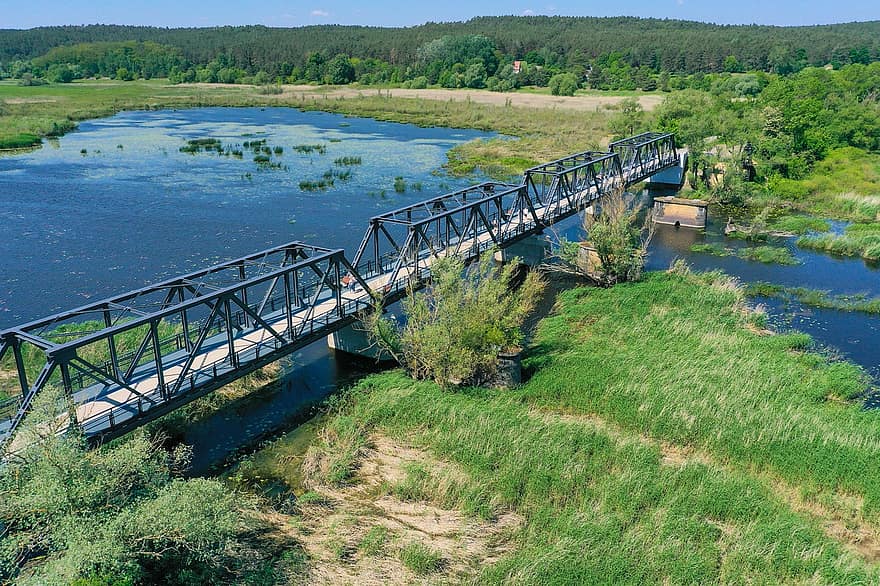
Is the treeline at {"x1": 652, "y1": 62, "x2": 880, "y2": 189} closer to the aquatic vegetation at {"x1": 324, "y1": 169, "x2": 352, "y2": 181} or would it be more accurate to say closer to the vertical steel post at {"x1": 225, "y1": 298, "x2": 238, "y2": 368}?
the aquatic vegetation at {"x1": 324, "y1": 169, "x2": 352, "y2": 181}

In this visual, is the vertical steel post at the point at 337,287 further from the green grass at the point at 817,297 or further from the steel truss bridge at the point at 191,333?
the green grass at the point at 817,297

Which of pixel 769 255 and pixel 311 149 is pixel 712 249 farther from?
pixel 311 149

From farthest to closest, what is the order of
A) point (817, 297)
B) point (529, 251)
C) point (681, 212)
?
point (681, 212)
point (529, 251)
point (817, 297)

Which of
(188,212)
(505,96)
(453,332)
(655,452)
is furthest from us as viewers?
(505,96)

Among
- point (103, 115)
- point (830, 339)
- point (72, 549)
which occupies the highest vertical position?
point (103, 115)

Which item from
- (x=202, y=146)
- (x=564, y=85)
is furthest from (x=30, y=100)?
(x=564, y=85)

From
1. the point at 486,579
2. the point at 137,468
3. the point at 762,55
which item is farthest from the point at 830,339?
the point at 762,55

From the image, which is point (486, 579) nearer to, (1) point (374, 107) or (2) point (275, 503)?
(2) point (275, 503)
